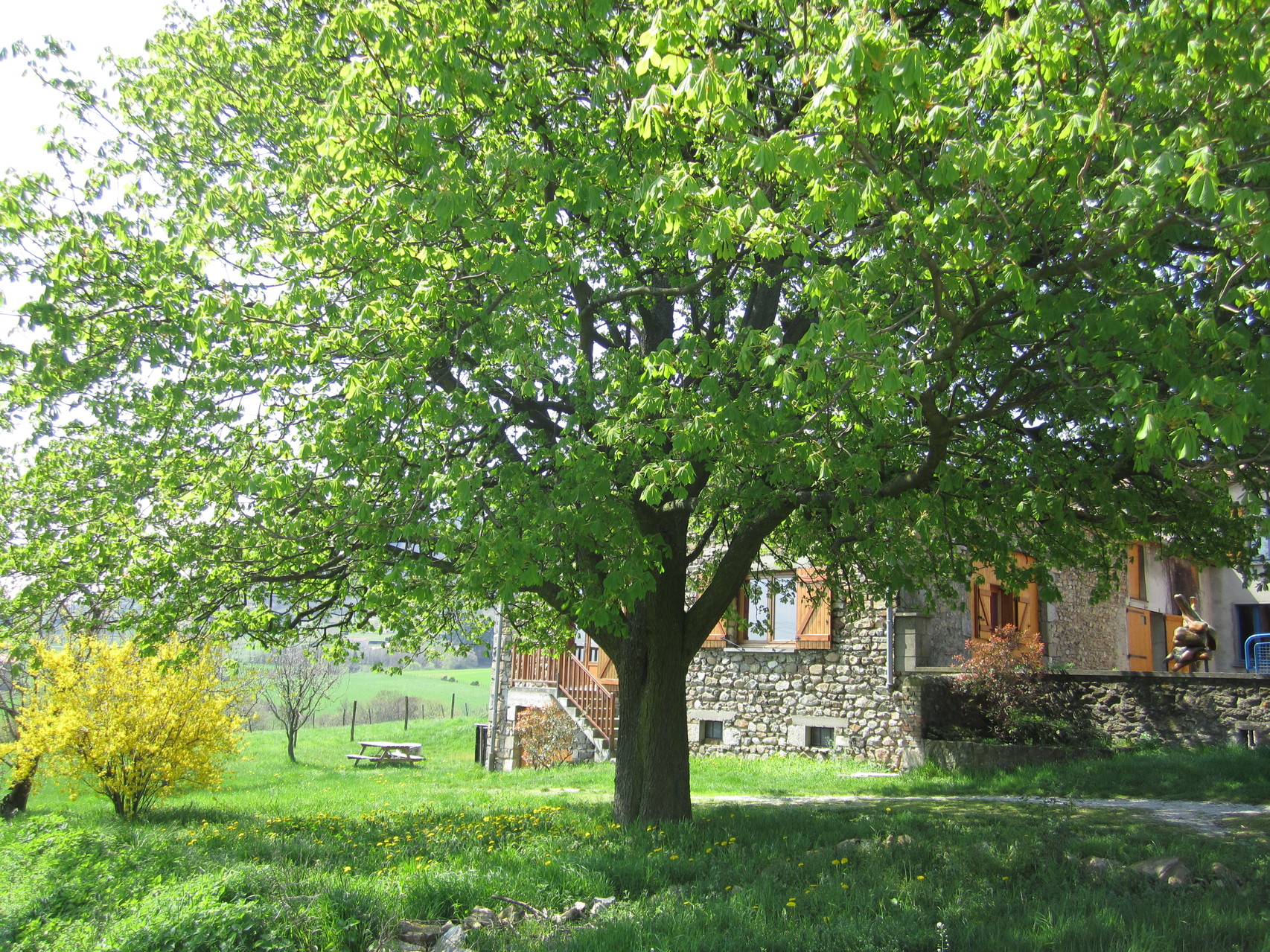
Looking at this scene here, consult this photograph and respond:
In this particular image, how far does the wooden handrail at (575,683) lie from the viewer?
19438mm

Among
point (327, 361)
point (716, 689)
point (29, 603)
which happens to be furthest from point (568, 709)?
point (327, 361)

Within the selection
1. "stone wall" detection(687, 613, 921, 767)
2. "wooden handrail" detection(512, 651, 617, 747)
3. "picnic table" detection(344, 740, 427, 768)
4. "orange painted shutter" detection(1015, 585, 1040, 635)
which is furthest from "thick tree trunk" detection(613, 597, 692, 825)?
"picnic table" detection(344, 740, 427, 768)

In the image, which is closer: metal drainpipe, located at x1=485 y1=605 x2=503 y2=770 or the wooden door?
metal drainpipe, located at x1=485 y1=605 x2=503 y2=770

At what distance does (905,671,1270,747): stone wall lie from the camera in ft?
43.2

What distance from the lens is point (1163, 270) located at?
7547 mm

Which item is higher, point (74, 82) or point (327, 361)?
point (74, 82)

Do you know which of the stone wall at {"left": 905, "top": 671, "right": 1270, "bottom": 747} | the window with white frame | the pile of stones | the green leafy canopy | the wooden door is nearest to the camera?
the green leafy canopy

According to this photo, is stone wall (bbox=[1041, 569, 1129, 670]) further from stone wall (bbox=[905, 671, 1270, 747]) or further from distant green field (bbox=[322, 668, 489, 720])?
distant green field (bbox=[322, 668, 489, 720])

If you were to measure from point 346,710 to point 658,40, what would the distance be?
159 feet

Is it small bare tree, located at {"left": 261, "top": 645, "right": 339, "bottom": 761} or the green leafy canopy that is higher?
the green leafy canopy

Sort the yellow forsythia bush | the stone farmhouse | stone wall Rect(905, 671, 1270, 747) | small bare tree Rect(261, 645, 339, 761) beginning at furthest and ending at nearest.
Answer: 1. small bare tree Rect(261, 645, 339, 761)
2. the stone farmhouse
3. stone wall Rect(905, 671, 1270, 747)
4. the yellow forsythia bush

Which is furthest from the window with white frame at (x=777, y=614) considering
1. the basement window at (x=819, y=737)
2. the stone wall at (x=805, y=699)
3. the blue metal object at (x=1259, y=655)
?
the blue metal object at (x=1259, y=655)

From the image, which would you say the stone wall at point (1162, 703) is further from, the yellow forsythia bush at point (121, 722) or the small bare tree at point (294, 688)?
the small bare tree at point (294, 688)

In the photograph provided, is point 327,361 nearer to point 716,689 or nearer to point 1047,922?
point 1047,922
